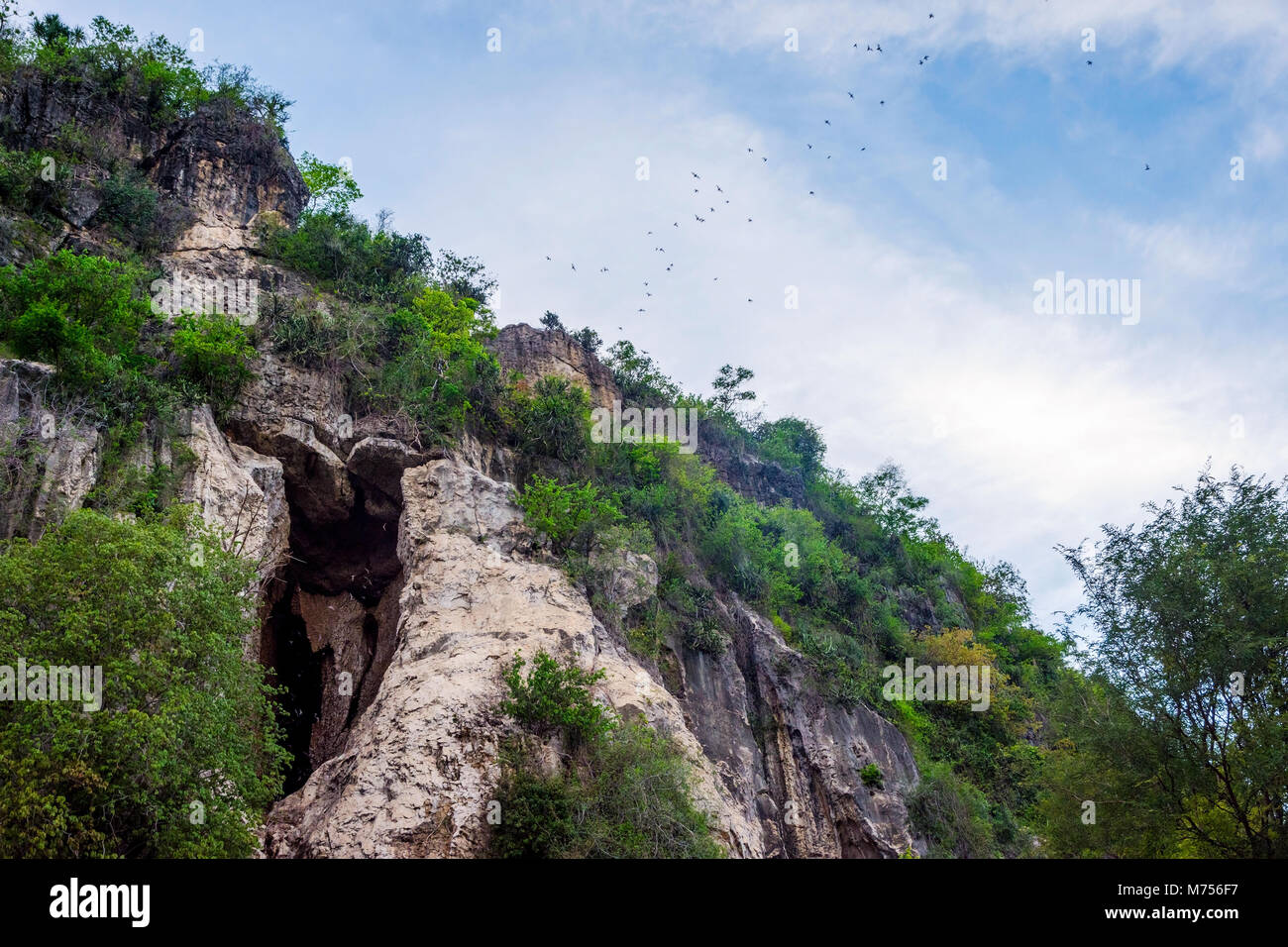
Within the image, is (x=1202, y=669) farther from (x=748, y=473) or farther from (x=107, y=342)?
(x=748, y=473)

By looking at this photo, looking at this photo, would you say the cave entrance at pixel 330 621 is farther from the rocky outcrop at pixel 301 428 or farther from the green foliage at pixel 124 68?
the green foliage at pixel 124 68

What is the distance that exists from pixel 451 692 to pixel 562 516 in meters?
7.35

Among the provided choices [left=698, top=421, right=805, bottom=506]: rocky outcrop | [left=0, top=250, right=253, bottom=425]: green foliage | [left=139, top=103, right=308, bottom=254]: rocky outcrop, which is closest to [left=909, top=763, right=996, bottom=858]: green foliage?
[left=698, top=421, right=805, bottom=506]: rocky outcrop

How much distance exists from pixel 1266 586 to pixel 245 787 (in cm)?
1846

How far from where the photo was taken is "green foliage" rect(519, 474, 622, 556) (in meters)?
22.8

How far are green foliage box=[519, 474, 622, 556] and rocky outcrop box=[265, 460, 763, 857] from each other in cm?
52

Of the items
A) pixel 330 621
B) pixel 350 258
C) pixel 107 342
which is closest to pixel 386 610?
pixel 330 621

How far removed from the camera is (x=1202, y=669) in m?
16.1

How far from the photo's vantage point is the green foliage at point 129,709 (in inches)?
423

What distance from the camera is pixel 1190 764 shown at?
15875mm

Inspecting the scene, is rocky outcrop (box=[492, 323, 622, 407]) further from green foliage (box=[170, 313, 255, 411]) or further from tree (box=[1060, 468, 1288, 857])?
tree (box=[1060, 468, 1288, 857])

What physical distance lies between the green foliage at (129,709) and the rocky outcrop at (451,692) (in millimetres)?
1845

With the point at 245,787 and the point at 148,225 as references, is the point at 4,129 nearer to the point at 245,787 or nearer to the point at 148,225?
the point at 148,225
